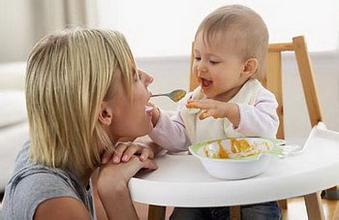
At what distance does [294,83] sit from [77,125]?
1.72 m

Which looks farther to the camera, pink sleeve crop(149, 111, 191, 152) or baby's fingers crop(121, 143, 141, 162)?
pink sleeve crop(149, 111, 191, 152)

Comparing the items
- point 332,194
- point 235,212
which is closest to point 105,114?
point 235,212

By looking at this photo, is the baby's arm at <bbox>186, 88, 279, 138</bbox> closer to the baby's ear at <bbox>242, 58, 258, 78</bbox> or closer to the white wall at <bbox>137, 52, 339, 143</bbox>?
the baby's ear at <bbox>242, 58, 258, 78</bbox>

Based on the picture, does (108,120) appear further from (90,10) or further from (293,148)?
(90,10)

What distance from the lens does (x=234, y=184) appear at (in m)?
0.89

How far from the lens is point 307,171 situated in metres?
0.93

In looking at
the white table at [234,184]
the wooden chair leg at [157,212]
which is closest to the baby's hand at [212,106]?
the white table at [234,184]

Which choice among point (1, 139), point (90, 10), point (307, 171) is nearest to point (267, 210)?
point (307, 171)

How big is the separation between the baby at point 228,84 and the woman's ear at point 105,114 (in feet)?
0.55

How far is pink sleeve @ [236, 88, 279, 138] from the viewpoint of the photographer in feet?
3.63

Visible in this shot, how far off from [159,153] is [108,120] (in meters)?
0.17

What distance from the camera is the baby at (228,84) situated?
118cm

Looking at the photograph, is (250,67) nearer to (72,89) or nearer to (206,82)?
(206,82)

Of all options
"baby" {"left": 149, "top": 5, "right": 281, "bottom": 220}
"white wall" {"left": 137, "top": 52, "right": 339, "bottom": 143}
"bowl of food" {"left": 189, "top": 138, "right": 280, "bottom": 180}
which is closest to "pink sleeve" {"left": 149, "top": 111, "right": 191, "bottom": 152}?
"baby" {"left": 149, "top": 5, "right": 281, "bottom": 220}
